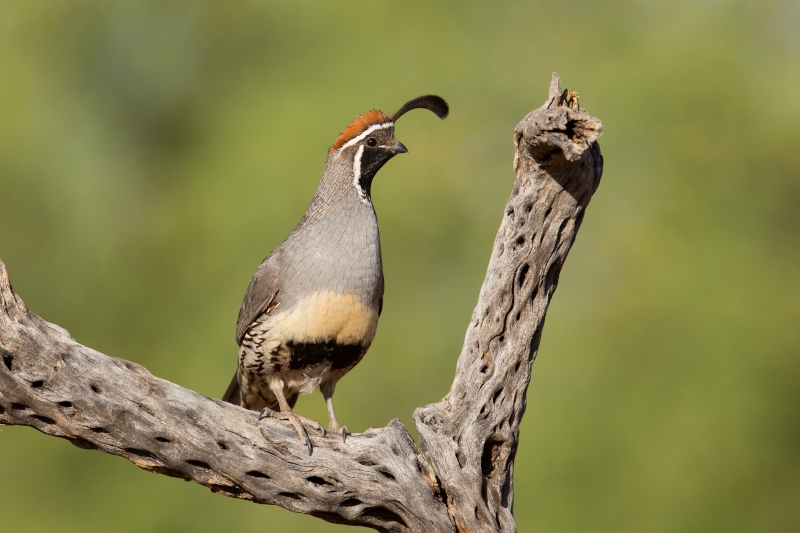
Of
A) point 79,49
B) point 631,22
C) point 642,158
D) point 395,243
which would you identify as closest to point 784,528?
point 642,158

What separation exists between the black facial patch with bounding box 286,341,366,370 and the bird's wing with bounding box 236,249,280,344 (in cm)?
28

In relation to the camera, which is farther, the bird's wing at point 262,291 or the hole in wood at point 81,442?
the bird's wing at point 262,291

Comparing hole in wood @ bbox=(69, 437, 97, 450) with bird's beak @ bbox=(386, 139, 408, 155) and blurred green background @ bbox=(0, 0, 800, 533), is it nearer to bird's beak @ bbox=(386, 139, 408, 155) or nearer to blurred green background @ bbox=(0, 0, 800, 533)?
bird's beak @ bbox=(386, 139, 408, 155)

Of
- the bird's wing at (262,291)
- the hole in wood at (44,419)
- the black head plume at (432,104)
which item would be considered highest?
the black head plume at (432,104)

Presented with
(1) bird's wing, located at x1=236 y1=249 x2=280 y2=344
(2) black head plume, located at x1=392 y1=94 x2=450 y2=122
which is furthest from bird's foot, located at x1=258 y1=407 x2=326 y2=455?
(2) black head plume, located at x1=392 y1=94 x2=450 y2=122

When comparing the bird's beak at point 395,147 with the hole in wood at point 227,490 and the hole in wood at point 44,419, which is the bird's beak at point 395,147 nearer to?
the hole in wood at point 227,490

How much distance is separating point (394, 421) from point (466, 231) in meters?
4.45

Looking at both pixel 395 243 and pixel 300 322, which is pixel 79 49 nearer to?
pixel 395 243

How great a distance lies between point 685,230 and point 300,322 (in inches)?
195

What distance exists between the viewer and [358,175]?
4051mm

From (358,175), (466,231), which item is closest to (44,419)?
(358,175)

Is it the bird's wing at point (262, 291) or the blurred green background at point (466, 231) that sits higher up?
the blurred green background at point (466, 231)

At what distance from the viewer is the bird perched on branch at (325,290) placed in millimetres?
3680

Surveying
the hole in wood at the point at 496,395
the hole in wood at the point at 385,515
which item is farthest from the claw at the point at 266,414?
the hole in wood at the point at 496,395
